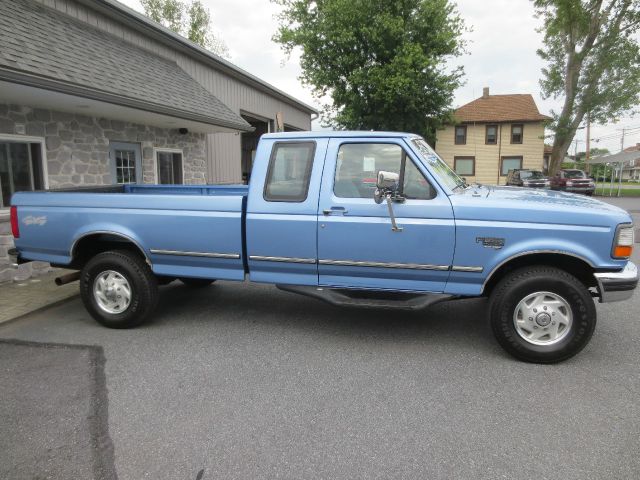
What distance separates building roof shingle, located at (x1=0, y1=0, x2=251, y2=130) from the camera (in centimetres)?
600

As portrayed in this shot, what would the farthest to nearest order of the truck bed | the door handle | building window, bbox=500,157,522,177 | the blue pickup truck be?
1. building window, bbox=500,157,522,177
2. the truck bed
3. the door handle
4. the blue pickup truck

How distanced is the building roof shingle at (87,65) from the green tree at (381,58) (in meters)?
15.0

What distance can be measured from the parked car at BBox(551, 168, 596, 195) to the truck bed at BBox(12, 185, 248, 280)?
2623 centimetres

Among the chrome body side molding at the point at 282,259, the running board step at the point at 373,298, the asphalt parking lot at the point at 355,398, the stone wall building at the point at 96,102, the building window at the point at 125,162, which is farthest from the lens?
the building window at the point at 125,162

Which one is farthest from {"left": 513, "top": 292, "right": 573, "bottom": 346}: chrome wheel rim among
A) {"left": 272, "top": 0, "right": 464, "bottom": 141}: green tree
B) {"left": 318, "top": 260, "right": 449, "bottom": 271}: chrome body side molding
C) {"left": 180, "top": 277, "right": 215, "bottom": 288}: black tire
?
{"left": 272, "top": 0, "right": 464, "bottom": 141}: green tree

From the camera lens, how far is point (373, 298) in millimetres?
4371

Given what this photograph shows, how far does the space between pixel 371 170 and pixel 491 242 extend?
1295 millimetres

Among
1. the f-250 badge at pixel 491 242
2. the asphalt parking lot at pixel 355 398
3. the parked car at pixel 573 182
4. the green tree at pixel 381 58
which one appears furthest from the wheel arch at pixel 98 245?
the parked car at pixel 573 182

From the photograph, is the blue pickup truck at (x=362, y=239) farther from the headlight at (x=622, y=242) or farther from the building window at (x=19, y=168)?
the building window at (x=19, y=168)

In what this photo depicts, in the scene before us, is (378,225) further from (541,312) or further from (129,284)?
(129,284)

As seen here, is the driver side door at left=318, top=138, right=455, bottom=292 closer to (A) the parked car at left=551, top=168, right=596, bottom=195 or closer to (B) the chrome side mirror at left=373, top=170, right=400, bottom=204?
(B) the chrome side mirror at left=373, top=170, right=400, bottom=204

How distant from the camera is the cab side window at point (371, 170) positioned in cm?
419

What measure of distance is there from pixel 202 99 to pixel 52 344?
7882mm

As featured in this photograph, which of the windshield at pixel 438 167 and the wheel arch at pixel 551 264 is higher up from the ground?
the windshield at pixel 438 167
